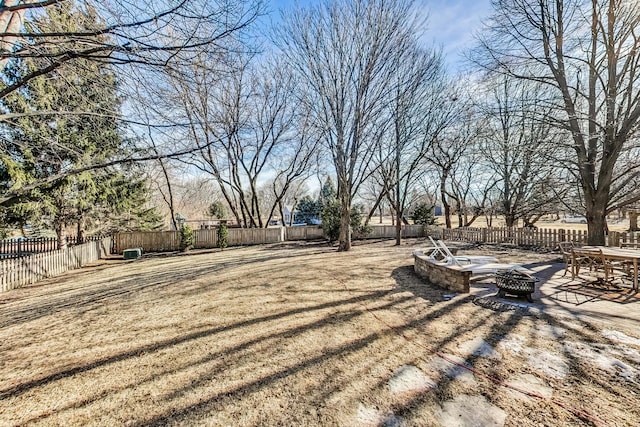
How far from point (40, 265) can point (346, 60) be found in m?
12.7

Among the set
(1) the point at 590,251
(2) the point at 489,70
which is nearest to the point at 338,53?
(2) the point at 489,70

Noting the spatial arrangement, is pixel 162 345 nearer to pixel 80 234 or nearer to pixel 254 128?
pixel 80 234

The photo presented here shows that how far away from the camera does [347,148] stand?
11.6 metres

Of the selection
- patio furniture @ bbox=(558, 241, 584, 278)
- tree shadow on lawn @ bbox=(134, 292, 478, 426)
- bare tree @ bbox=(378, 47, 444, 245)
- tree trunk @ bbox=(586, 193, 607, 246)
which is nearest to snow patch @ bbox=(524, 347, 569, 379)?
tree shadow on lawn @ bbox=(134, 292, 478, 426)

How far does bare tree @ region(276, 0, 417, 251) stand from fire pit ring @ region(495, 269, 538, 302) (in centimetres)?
711

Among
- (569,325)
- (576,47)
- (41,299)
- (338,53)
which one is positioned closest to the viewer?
(569,325)

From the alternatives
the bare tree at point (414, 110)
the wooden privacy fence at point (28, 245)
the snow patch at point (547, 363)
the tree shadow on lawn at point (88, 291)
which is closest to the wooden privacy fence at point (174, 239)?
the wooden privacy fence at point (28, 245)

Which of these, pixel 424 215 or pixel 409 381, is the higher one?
pixel 424 215

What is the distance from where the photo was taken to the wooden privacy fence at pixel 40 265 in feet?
23.7

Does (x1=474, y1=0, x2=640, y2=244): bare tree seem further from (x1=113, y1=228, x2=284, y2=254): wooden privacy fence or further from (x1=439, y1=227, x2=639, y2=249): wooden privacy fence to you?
(x1=113, y1=228, x2=284, y2=254): wooden privacy fence

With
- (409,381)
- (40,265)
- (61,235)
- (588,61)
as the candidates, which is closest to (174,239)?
(61,235)

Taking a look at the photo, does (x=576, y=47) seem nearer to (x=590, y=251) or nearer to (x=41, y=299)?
(x=590, y=251)

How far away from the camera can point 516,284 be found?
4578 millimetres

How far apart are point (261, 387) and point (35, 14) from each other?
6.29 metres
